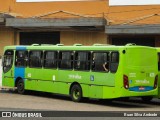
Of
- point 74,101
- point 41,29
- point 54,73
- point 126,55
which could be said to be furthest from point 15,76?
point 41,29

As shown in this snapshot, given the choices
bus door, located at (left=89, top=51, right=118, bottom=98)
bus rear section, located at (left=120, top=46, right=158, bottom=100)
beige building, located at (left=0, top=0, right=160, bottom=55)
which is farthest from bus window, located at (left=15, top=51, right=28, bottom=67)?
beige building, located at (left=0, top=0, right=160, bottom=55)

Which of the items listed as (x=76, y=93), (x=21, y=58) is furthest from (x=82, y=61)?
(x=21, y=58)

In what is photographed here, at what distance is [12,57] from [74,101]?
5.60 meters

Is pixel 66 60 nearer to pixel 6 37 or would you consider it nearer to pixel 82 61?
pixel 82 61

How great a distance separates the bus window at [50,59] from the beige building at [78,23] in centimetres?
1044

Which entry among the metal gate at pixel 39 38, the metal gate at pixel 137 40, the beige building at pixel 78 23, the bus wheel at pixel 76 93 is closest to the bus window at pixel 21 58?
the bus wheel at pixel 76 93

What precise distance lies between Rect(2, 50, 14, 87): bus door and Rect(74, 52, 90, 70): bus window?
5.38 m

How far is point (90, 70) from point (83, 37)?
15.1 meters

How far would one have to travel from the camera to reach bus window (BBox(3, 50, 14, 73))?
2432 centimetres

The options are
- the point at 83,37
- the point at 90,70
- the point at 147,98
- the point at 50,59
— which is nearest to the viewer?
the point at 90,70

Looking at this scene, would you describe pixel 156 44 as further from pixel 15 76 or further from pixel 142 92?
pixel 142 92

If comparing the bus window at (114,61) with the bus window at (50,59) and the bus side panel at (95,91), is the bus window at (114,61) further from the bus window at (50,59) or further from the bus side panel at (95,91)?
the bus window at (50,59)

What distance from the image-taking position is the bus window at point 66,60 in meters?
20.3

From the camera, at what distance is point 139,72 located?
18219mm
